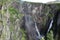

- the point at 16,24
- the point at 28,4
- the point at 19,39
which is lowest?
the point at 19,39

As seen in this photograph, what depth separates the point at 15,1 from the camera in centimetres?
338

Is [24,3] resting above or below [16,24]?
above

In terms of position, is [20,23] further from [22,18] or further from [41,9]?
[41,9]

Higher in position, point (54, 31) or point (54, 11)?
point (54, 11)

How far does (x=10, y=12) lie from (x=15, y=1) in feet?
0.57

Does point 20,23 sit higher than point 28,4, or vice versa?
point 28,4

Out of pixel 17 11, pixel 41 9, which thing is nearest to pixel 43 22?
pixel 41 9

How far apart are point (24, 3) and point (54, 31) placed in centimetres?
57

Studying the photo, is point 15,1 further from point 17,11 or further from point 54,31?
point 54,31

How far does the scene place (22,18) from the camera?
3350 millimetres

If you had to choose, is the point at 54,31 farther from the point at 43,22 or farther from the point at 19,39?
the point at 19,39

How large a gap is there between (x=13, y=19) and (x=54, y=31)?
599mm

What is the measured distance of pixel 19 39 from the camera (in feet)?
10.9

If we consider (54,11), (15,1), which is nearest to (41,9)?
(54,11)
